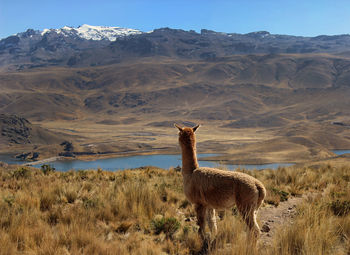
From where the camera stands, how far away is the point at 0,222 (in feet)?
15.7

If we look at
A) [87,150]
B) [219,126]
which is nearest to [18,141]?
[87,150]

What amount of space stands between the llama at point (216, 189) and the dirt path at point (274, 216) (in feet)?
3.49

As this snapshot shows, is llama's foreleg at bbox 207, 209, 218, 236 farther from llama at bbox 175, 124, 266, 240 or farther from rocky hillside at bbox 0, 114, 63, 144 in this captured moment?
rocky hillside at bbox 0, 114, 63, 144

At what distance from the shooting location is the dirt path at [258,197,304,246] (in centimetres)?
503

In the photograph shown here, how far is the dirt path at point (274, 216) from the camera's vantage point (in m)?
5.03

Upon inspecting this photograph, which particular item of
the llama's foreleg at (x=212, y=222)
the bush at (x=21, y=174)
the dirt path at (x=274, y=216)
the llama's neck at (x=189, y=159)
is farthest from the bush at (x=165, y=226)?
the bush at (x=21, y=174)

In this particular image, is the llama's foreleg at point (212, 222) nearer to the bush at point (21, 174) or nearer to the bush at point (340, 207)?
the bush at point (340, 207)

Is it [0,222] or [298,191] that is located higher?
[0,222]

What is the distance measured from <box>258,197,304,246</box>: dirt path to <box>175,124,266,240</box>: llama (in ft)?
3.49

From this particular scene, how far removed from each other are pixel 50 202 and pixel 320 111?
157939mm

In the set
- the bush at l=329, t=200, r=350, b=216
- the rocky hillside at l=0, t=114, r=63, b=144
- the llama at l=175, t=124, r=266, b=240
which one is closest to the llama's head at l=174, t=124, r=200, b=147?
the llama at l=175, t=124, r=266, b=240

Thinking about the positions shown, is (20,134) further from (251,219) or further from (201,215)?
(251,219)

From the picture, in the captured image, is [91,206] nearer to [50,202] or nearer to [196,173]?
[50,202]

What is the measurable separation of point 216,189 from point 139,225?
78.0 inches
